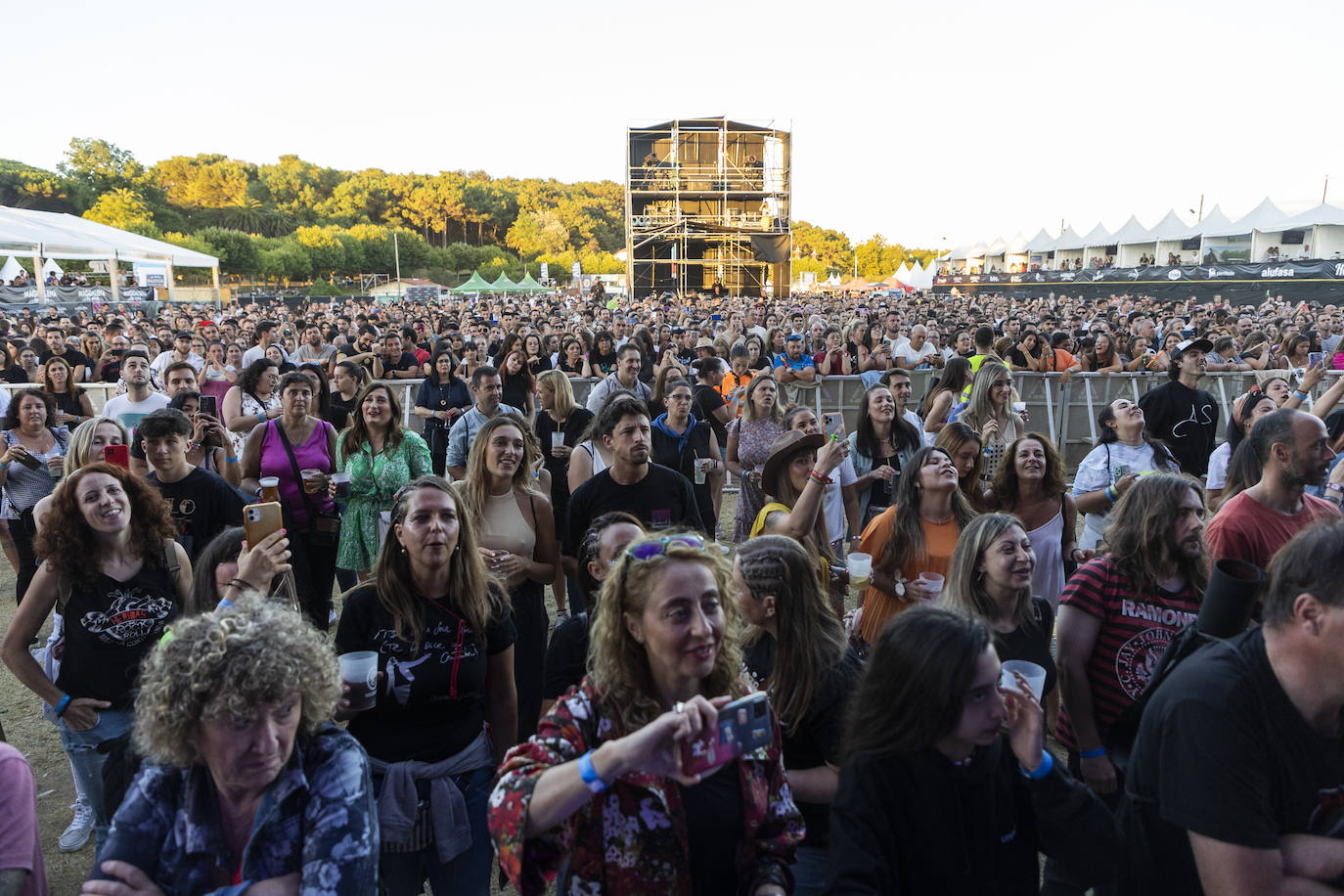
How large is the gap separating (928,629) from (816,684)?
617mm

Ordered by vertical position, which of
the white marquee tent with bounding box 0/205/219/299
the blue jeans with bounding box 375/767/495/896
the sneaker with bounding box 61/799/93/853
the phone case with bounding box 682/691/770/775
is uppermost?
the white marquee tent with bounding box 0/205/219/299

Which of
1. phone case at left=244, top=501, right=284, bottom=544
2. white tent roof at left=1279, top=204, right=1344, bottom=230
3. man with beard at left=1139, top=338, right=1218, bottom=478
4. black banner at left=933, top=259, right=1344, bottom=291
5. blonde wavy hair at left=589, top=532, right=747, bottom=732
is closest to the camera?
blonde wavy hair at left=589, top=532, right=747, bottom=732

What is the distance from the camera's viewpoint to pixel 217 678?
172 centimetres

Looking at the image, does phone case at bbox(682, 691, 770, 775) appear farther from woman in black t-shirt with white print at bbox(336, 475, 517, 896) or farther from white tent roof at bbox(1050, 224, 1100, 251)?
white tent roof at bbox(1050, 224, 1100, 251)

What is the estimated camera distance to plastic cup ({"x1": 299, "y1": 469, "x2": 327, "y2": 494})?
470 centimetres

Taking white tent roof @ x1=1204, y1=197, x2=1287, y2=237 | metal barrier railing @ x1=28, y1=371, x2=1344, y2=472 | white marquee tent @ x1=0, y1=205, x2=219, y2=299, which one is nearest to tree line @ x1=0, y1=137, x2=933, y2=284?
white marquee tent @ x1=0, y1=205, x2=219, y2=299

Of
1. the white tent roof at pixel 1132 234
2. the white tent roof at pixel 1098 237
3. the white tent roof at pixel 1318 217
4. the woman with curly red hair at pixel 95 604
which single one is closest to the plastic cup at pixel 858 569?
the woman with curly red hair at pixel 95 604

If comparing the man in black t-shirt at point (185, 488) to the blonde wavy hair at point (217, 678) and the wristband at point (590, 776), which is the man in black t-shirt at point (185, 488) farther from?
the wristband at point (590, 776)

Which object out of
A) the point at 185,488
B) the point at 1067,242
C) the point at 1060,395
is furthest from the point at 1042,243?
the point at 185,488

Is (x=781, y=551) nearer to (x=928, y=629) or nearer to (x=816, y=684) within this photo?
(x=816, y=684)

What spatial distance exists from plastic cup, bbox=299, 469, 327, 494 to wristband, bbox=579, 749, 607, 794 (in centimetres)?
368

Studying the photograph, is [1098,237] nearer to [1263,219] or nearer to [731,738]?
[1263,219]

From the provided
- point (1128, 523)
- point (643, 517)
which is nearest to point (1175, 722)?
point (1128, 523)

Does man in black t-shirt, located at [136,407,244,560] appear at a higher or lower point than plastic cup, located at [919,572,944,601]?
higher
